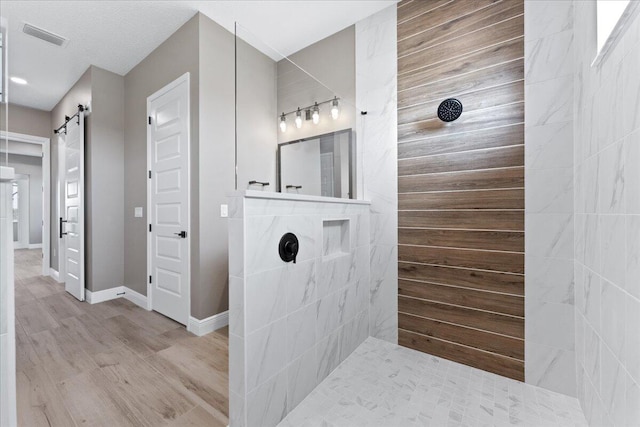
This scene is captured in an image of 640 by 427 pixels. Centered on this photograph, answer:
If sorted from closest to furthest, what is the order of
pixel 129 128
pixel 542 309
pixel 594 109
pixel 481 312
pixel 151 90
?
pixel 594 109
pixel 542 309
pixel 481 312
pixel 151 90
pixel 129 128

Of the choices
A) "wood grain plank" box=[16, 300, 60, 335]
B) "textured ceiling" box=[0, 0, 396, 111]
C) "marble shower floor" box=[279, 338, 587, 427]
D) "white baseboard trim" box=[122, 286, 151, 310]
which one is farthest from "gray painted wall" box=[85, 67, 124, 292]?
"marble shower floor" box=[279, 338, 587, 427]

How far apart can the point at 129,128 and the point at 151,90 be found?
0.66 meters

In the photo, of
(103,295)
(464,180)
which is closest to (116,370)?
(103,295)

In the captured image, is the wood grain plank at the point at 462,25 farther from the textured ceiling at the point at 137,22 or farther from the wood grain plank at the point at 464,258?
the wood grain plank at the point at 464,258

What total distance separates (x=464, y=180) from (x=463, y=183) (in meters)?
0.02

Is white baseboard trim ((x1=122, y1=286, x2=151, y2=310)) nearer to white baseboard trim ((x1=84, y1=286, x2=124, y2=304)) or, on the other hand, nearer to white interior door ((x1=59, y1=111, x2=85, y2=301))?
white baseboard trim ((x1=84, y1=286, x2=124, y2=304))

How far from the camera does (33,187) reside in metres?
7.74

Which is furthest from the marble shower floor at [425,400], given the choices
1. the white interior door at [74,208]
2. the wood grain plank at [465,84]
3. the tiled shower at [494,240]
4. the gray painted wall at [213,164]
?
the white interior door at [74,208]

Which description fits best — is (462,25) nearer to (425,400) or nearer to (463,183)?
(463,183)

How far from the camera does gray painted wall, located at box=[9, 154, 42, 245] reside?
23.6 feet

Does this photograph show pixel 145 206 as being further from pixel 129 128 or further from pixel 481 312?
pixel 481 312

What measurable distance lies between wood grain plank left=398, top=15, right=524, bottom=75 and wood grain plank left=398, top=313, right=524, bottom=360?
1.91 meters

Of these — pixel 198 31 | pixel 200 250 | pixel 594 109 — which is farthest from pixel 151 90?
pixel 594 109

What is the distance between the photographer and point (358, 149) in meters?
2.38
